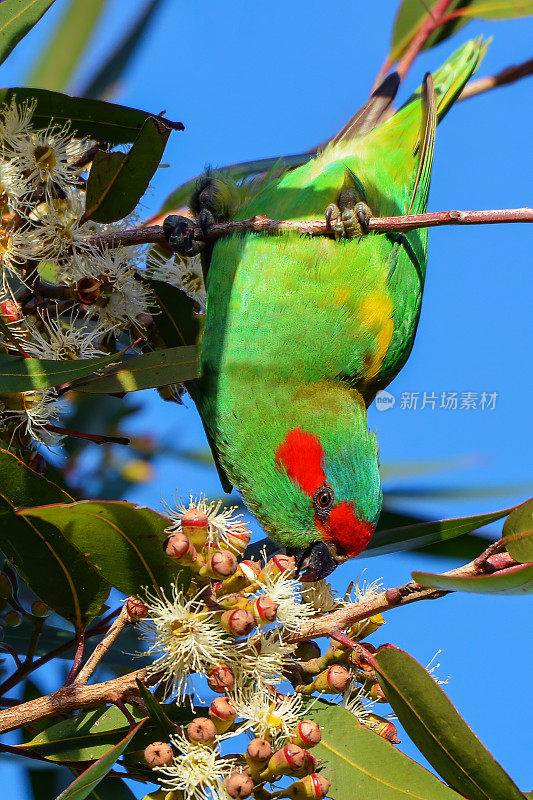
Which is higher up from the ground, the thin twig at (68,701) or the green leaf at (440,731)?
the thin twig at (68,701)

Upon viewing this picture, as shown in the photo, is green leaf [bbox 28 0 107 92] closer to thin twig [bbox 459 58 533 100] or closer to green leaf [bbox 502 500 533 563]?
thin twig [bbox 459 58 533 100]

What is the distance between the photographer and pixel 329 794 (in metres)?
1.43

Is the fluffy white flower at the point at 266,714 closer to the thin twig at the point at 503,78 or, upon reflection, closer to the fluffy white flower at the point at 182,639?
the fluffy white flower at the point at 182,639

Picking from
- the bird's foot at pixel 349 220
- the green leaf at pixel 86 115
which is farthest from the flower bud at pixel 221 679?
the bird's foot at pixel 349 220

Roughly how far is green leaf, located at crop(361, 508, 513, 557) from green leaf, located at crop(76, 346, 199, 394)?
72 cm

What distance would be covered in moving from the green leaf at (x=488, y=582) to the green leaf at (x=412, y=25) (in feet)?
8.57

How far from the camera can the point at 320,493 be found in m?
2.45

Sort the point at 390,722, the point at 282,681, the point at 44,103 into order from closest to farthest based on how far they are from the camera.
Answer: the point at 282,681
the point at 390,722
the point at 44,103

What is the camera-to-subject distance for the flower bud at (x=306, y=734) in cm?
137

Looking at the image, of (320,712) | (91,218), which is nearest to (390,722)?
(320,712)

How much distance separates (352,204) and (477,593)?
1841 millimetres

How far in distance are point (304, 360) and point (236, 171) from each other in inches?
37.3

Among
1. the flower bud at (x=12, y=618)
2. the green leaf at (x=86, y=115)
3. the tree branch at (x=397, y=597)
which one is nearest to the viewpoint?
the tree branch at (x=397, y=597)

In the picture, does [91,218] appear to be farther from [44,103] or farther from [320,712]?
[320,712]
